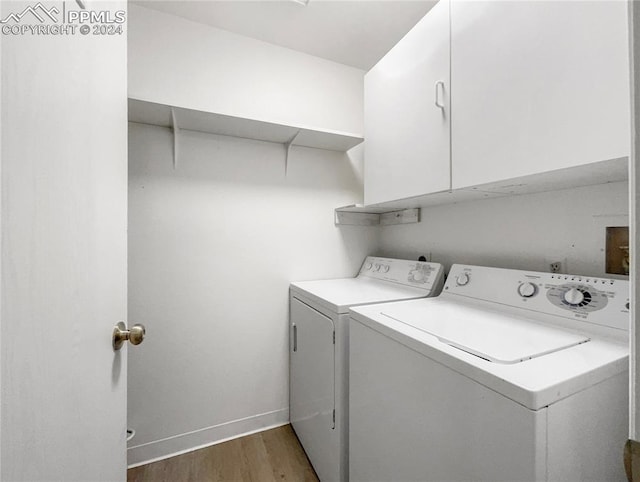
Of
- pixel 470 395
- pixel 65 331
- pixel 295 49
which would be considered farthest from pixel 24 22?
pixel 295 49

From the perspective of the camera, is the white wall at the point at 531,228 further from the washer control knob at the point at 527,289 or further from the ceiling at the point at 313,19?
the ceiling at the point at 313,19

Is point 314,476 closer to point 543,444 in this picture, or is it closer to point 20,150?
point 543,444

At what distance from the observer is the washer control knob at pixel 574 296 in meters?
0.95

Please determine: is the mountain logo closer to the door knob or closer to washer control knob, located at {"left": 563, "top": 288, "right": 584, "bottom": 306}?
the door knob

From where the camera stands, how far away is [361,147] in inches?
89.2

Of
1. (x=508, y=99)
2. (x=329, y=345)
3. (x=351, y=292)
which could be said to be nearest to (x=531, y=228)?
(x=508, y=99)

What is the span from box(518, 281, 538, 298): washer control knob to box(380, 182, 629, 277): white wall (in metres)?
0.16

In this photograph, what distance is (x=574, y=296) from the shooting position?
0.97m

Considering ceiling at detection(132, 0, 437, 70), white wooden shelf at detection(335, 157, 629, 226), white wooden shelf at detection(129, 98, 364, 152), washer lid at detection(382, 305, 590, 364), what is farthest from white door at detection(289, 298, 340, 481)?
ceiling at detection(132, 0, 437, 70)

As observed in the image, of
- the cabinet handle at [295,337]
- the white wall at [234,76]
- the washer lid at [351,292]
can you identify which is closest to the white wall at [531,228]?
the washer lid at [351,292]

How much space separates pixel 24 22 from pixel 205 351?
69.5 inches

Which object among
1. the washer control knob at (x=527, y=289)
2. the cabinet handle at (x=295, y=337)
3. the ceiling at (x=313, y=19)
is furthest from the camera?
the cabinet handle at (x=295, y=337)

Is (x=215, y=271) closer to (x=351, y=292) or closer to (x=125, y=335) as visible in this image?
(x=351, y=292)

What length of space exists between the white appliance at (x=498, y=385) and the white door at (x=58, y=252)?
2.70ft
